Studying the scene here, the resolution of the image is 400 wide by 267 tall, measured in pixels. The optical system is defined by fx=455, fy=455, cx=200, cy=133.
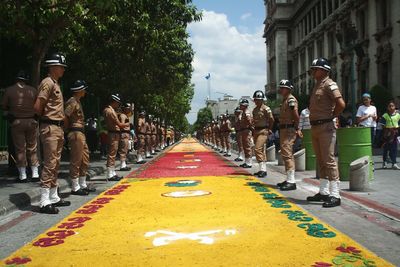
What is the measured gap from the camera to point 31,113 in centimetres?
1002

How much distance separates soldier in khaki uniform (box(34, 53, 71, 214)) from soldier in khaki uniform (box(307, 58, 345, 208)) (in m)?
4.10

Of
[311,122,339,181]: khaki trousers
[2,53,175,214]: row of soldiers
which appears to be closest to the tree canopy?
[2,53,175,214]: row of soldiers

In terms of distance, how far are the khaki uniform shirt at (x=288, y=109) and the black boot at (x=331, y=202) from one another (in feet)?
7.97

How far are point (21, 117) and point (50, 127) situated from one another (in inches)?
130

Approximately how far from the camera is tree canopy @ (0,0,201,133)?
982cm

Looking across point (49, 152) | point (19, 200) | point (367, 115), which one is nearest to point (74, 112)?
point (49, 152)

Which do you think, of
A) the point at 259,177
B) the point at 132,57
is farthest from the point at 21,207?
the point at 132,57

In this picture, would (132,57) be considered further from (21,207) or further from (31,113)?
(21,207)

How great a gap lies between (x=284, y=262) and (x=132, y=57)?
1492 cm

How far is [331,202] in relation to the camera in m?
7.06

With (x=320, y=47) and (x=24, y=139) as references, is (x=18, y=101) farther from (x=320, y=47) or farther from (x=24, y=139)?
(x=320, y=47)

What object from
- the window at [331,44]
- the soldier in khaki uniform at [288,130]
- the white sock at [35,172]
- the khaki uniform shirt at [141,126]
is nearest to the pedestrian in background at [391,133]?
the soldier in khaki uniform at [288,130]

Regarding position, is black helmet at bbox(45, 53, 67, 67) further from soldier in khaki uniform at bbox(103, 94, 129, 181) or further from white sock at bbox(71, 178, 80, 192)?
soldier in khaki uniform at bbox(103, 94, 129, 181)

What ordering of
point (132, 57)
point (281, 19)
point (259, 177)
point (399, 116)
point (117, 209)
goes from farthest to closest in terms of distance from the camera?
1. point (281, 19)
2. point (132, 57)
3. point (399, 116)
4. point (259, 177)
5. point (117, 209)
